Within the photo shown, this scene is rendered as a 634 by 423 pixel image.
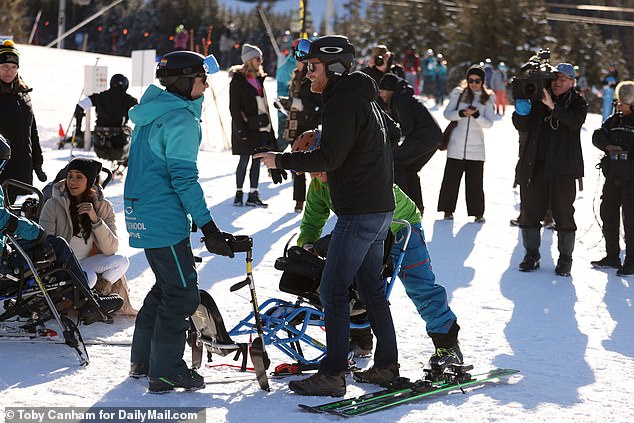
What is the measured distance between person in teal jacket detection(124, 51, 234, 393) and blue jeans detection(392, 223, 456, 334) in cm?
112

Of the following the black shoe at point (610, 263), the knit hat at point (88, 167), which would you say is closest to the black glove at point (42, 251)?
the knit hat at point (88, 167)

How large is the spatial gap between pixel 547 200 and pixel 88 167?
4.29 m

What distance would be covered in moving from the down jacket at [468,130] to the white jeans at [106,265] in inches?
222

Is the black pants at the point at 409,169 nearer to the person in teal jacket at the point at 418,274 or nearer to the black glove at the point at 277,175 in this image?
the person in teal jacket at the point at 418,274

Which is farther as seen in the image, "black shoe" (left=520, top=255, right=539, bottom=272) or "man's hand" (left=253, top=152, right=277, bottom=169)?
"black shoe" (left=520, top=255, right=539, bottom=272)

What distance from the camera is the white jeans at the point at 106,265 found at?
257 inches

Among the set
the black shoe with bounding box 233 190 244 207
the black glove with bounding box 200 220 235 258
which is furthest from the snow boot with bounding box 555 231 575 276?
the black glove with bounding box 200 220 235 258

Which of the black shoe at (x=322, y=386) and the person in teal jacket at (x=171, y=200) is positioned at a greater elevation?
the person in teal jacket at (x=171, y=200)

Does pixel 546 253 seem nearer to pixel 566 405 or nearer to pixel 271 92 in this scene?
pixel 566 405

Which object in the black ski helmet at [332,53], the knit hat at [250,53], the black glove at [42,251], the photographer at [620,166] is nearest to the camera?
the black ski helmet at [332,53]

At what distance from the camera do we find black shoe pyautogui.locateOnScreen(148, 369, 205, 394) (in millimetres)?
5059

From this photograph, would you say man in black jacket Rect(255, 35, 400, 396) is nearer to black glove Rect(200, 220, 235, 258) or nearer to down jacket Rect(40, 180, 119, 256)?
black glove Rect(200, 220, 235, 258)

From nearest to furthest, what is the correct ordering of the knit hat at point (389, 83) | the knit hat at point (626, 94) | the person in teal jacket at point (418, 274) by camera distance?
the person in teal jacket at point (418, 274) < the knit hat at point (626, 94) < the knit hat at point (389, 83)

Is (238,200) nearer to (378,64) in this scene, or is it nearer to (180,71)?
(378,64)
